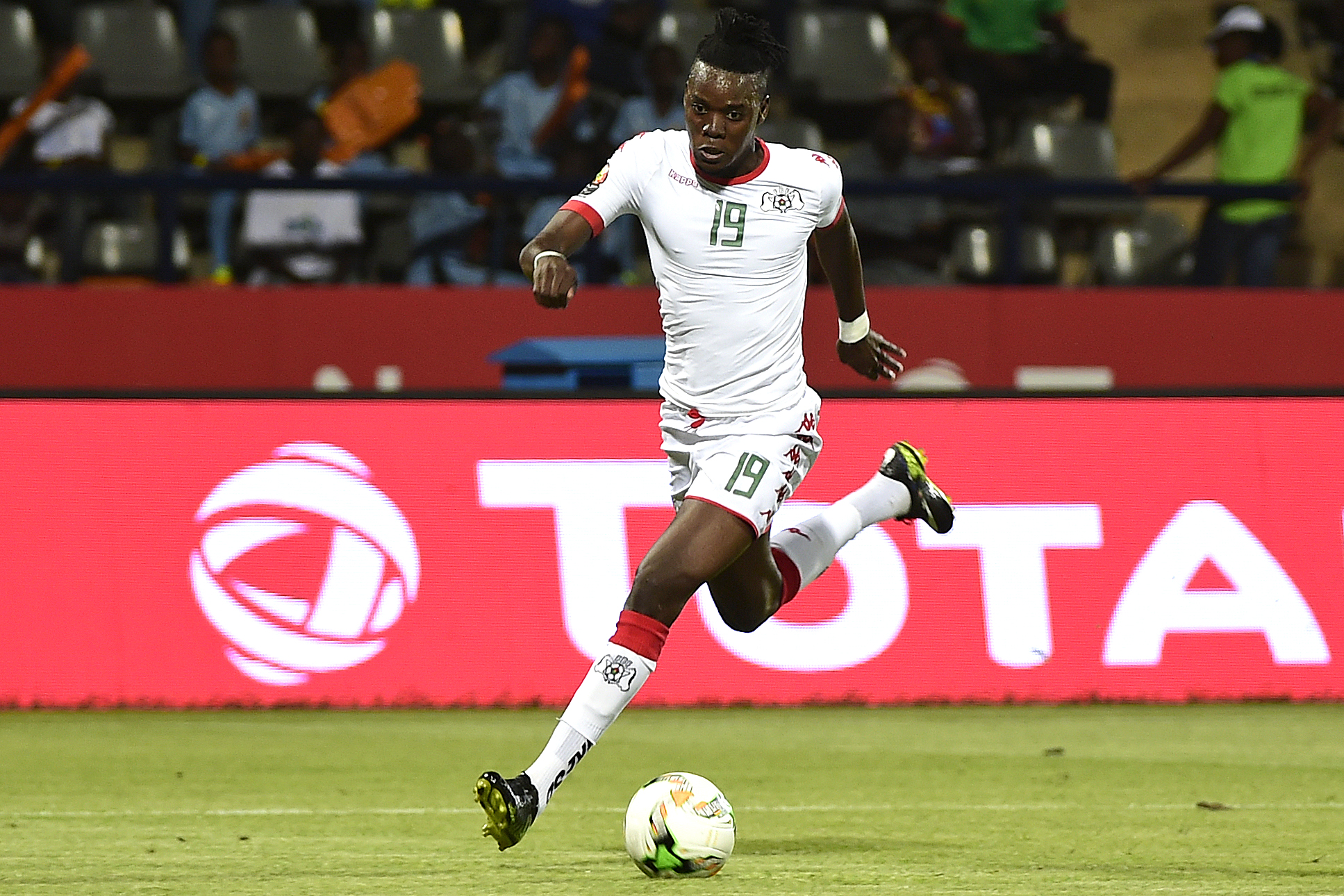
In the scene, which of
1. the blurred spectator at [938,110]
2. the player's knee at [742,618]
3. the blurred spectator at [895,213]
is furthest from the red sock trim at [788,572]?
the blurred spectator at [938,110]

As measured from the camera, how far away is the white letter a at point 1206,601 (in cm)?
924

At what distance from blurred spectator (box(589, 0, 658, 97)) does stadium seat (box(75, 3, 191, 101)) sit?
111 inches

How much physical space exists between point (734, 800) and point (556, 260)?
2.44 m

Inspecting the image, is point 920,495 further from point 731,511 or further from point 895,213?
point 895,213

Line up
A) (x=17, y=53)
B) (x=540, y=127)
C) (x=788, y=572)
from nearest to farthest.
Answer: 1. (x=788, y=572)
2. (x=540, y=127)
3. (x=17, y=53)

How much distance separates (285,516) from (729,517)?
3719mm

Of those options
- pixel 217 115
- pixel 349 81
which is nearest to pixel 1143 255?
pixel 349 81

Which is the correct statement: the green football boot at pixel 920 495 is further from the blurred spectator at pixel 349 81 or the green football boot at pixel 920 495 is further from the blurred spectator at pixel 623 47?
the blurred spectator at pixel 623 47

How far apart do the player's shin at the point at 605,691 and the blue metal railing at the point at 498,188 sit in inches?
261

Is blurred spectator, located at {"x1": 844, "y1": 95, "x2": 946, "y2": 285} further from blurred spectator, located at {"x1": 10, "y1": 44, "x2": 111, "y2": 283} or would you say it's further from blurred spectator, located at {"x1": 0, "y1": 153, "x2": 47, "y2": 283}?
blurred spectator, located at {"x1": 0, "y1": 153, "x2": 47, "y2": 283}

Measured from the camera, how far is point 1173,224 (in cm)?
1388

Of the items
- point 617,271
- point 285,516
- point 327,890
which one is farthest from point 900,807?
point 617,271

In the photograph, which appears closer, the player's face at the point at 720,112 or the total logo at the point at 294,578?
the player's face at the point at 720,112

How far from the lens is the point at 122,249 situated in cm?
1261
